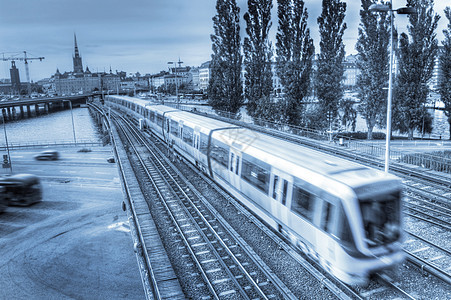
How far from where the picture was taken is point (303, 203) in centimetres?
1023

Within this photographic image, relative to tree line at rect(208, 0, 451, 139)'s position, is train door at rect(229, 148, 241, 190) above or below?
below

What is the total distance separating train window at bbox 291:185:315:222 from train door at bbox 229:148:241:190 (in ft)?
14.4

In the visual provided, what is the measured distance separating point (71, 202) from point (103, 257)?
33.1ft

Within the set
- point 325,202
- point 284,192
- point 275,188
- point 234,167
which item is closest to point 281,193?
point 284,192

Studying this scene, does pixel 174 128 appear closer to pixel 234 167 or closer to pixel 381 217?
pixel 234 167

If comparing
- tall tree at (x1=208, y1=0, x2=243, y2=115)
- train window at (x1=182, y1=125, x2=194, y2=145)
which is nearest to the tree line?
tall tree at (x1=208, y1=0, x2=243, y2=115)

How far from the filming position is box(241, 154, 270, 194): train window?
12539mm

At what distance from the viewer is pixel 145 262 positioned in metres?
11.2

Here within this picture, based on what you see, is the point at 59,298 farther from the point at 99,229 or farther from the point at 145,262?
the point at 99,229

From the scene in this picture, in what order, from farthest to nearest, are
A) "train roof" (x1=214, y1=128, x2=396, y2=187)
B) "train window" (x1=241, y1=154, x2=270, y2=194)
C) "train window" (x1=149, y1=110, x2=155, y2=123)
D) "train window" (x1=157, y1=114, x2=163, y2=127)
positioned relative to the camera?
"train window" (x1=149, y1=110, x2=155, y2=123)
"train window" (x1=157, y1=114, x2=163, y2=127)
"train window" (x1=241, y1=154, x2=270, y2=194)
"train roof" (x1=214, y1=128, x2=396, y2=187)

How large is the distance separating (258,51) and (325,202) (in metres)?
33.2

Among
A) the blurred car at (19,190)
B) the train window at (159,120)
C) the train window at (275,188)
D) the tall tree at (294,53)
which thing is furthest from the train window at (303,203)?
the tall tree at (294,53)

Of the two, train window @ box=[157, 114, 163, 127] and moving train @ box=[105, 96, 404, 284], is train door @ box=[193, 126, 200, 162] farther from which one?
train window @ box=[157, 114, 163, 127]

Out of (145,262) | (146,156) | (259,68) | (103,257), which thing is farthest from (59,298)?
(259,68)
